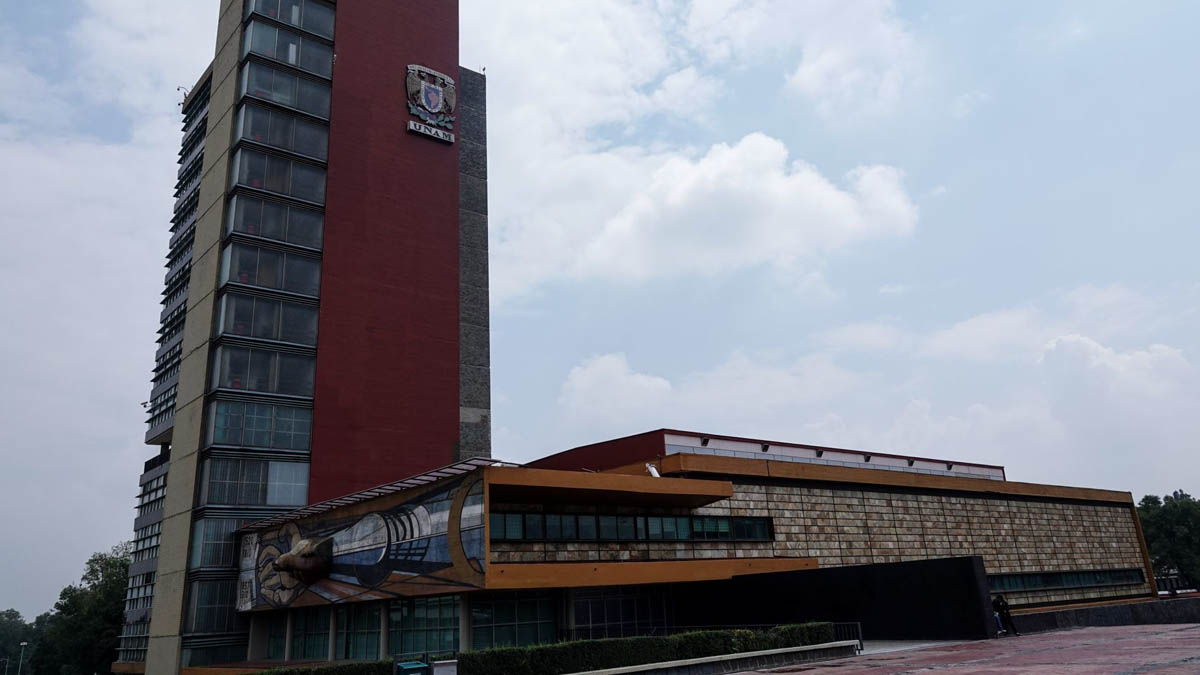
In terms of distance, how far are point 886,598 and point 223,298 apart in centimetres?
4774

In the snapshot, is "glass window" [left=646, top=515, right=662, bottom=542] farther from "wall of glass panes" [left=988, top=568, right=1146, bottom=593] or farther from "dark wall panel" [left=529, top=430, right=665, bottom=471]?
"wall of glass panes" [left=988, top=568, right=1146, bottom=593]

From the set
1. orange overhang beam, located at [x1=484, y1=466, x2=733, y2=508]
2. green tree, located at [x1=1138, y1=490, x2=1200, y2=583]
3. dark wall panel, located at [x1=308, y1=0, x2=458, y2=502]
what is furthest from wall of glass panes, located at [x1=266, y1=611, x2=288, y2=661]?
green tree, located at [x1=1138, y1=490, x2=1200, y2=583]

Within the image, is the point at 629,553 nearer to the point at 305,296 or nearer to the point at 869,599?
the point at 869,599

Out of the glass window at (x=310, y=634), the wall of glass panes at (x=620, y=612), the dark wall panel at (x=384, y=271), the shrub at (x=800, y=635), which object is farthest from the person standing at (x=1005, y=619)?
the dark wall panel at (x=384, y=271)

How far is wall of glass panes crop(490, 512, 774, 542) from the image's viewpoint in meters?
35.5

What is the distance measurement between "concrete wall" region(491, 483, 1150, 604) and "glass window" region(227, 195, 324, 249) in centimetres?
3540

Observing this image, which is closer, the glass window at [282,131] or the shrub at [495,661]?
the shrub at [495,661]

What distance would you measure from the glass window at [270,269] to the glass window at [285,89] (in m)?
12.7

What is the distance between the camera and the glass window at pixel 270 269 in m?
58.7

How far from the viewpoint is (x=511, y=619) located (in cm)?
3531

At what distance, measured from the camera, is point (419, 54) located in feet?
236

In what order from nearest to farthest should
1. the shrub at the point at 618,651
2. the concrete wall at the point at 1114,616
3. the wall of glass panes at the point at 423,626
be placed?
the shrub at the point at 618,651, the wall of glass panes at the point at 423,626, the concrete wall at the point at 1114,616

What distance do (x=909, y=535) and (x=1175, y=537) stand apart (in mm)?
76461

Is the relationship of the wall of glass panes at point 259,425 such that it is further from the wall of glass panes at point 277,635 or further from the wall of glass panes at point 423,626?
the wall of glass panes at point 423,626
